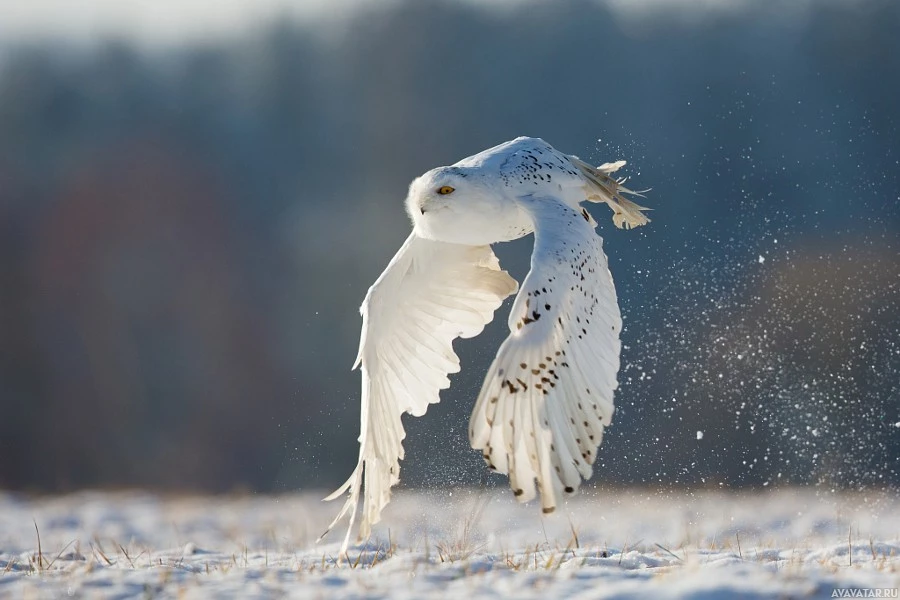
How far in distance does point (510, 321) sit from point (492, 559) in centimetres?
128

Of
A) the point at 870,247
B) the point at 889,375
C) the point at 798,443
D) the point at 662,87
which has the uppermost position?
the point at 662,87

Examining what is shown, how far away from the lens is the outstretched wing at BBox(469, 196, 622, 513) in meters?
4.03

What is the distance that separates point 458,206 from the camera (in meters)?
5.22

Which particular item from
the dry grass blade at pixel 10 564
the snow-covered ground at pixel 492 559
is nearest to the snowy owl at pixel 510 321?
the snow-covered ground at pixel 492 559

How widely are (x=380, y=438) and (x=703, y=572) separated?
220 centimetres

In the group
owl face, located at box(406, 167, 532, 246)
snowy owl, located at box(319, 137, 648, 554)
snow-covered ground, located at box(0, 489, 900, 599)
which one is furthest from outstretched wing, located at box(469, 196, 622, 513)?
owl face, located at box(406, 167, 532, 246)

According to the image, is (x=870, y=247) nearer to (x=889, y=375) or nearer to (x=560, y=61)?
(x=889, y=375)

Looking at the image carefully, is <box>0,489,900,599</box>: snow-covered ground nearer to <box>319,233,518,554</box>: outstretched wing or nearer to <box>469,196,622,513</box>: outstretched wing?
<box>469,196,622,513</box>: outstretched wing

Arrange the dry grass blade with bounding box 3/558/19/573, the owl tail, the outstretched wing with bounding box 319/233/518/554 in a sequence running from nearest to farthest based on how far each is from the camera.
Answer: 1. the dry grass blade with bounding box 3/558/19/573
2. the outstretched wing with bounding box 319/233/518/554
3. the owl tail

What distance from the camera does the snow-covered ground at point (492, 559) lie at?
3.78 m

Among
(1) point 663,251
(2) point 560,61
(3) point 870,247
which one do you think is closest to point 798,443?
(3) point 870,247

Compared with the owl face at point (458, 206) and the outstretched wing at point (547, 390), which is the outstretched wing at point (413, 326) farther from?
the outstretched wing at point (547, 390)

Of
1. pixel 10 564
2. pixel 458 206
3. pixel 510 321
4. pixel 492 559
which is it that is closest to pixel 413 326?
pixel 458 206

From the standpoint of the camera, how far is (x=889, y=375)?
1540 centimetres
